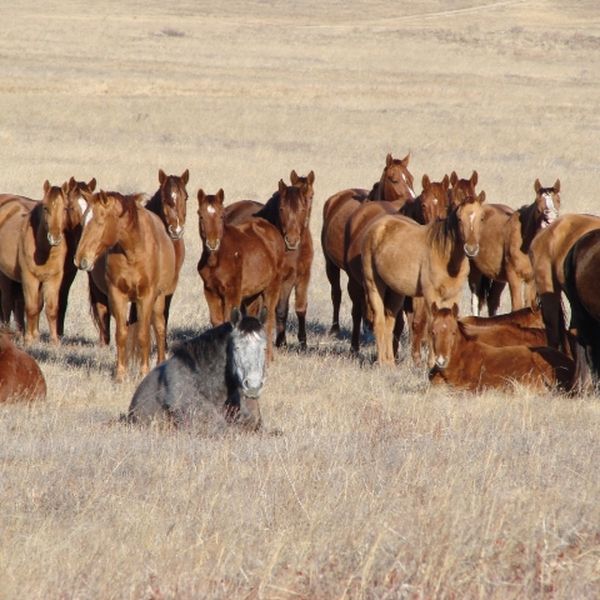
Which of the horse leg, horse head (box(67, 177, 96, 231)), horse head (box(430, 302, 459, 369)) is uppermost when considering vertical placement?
horse head (box(67, 177, 96, 231))

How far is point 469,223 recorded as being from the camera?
10438 mm

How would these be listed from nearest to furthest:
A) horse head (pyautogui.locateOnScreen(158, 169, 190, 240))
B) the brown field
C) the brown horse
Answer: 1. the brown field
2. the brown horse
3. horse head (pyautogui.locateOnScreen(158, 169, 190, 240))

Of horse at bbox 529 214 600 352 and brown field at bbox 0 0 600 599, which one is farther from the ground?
horse at bbox 529 214 600 352

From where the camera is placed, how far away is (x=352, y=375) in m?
10.3

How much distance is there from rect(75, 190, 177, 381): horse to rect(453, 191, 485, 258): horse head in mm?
2455

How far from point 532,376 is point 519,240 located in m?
3.18

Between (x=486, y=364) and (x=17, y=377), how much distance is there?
3456 mm

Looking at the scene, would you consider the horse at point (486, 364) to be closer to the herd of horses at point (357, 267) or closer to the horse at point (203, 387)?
the herd of horses at point (357, 267)

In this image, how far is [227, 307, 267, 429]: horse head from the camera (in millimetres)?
7016

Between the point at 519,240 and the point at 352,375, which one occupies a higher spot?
the point at 519,240

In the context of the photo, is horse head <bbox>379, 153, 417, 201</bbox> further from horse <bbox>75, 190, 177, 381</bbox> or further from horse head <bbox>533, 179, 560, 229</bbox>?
horse <bbox>75, 190, 177, 381</bbox>

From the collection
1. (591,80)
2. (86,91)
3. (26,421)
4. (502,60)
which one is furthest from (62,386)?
(502,60)

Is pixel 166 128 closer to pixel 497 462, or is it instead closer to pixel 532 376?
pixel 532 376

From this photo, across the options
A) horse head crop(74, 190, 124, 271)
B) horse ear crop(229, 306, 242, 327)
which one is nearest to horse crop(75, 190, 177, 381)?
horse head crop(74, 190, 124, 271)
